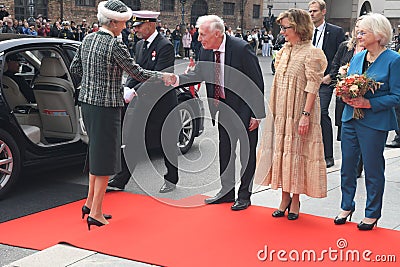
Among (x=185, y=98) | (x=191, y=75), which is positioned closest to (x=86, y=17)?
(x=185, y=98)

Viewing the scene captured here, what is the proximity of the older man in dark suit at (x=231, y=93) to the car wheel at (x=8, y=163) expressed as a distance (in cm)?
183

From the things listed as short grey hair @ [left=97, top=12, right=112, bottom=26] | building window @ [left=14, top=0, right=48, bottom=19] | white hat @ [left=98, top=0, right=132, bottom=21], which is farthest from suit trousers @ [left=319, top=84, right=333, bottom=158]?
building window @ [left=14, top=0, right=48, bottom=19]

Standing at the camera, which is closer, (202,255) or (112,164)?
(202,255)

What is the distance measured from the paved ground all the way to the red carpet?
0.15m

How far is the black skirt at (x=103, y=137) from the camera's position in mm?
5305

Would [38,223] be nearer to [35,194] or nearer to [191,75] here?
[35,194]

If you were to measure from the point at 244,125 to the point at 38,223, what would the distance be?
2143 millimetres

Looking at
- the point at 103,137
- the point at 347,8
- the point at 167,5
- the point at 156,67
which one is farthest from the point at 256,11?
the point at 103,137

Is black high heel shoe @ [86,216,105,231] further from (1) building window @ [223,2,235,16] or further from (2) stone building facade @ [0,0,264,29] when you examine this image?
(1) building window @ [223,2,235,16]

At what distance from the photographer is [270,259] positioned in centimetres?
457

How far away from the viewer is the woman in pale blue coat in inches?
197

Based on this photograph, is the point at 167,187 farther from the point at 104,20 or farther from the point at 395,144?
the point at 395,144

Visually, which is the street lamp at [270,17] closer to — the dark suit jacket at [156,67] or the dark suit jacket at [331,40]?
the dark suit jacket at [331,40]

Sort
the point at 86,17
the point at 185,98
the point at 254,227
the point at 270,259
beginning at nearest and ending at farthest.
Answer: the point at 270,259 < the point at 254,227 < the point at 185,98 < the point at 86,17
